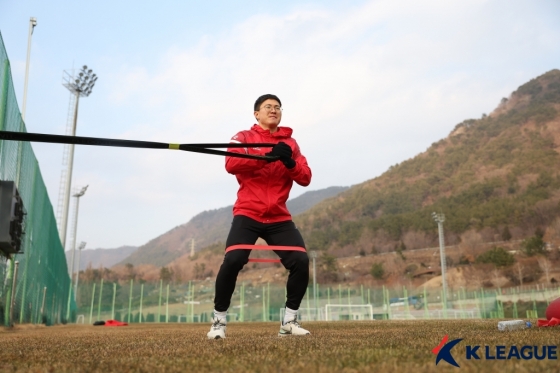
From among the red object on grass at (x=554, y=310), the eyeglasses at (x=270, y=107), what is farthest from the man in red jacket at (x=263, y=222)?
the red object on grass at (x=554, y=310)

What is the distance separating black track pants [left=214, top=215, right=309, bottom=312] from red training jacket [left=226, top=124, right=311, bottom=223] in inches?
2.7

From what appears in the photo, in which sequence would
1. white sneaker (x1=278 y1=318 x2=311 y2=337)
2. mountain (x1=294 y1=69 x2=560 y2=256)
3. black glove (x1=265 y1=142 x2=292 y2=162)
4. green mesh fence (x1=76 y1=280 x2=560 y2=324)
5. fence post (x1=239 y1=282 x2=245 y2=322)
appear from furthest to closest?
mountain (x1=294 y1=69 x2=560 y2=256)
fence post (x1=239 y1=282 x2=245 y2=322)
green mesh fence (x1=76 y1=280 x2=560 y2=324)
white sneaker (x1=278 y1=318 x2=311 y2=337)
black glove (x1=265 y1=142 x2=292 y2=162)

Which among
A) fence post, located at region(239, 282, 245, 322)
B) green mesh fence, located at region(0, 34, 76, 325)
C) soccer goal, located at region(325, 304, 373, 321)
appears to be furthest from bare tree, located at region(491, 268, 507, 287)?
green mesh fence, located at region(0, 34, 76, 325)

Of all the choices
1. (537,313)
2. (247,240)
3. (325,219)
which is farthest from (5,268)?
(325,219)

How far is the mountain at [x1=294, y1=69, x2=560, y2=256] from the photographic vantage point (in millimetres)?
77625

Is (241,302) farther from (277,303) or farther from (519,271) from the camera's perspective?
(519,271)

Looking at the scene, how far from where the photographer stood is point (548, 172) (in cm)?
8394

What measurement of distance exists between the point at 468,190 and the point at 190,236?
104949 mm

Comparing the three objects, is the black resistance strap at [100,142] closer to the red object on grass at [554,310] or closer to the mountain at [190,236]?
the red object on grass at [554,310]

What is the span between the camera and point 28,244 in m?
10.6

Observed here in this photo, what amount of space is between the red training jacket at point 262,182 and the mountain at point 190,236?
144m

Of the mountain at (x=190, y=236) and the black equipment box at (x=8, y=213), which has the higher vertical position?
the mountain at (x=190, y=236)

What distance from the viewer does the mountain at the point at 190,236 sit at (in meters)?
156

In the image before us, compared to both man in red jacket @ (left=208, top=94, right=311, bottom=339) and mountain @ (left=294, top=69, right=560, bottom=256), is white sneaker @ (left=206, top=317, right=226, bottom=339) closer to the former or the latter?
man in red jacket @ (left=208, top=94, right=311, bottom=339)
